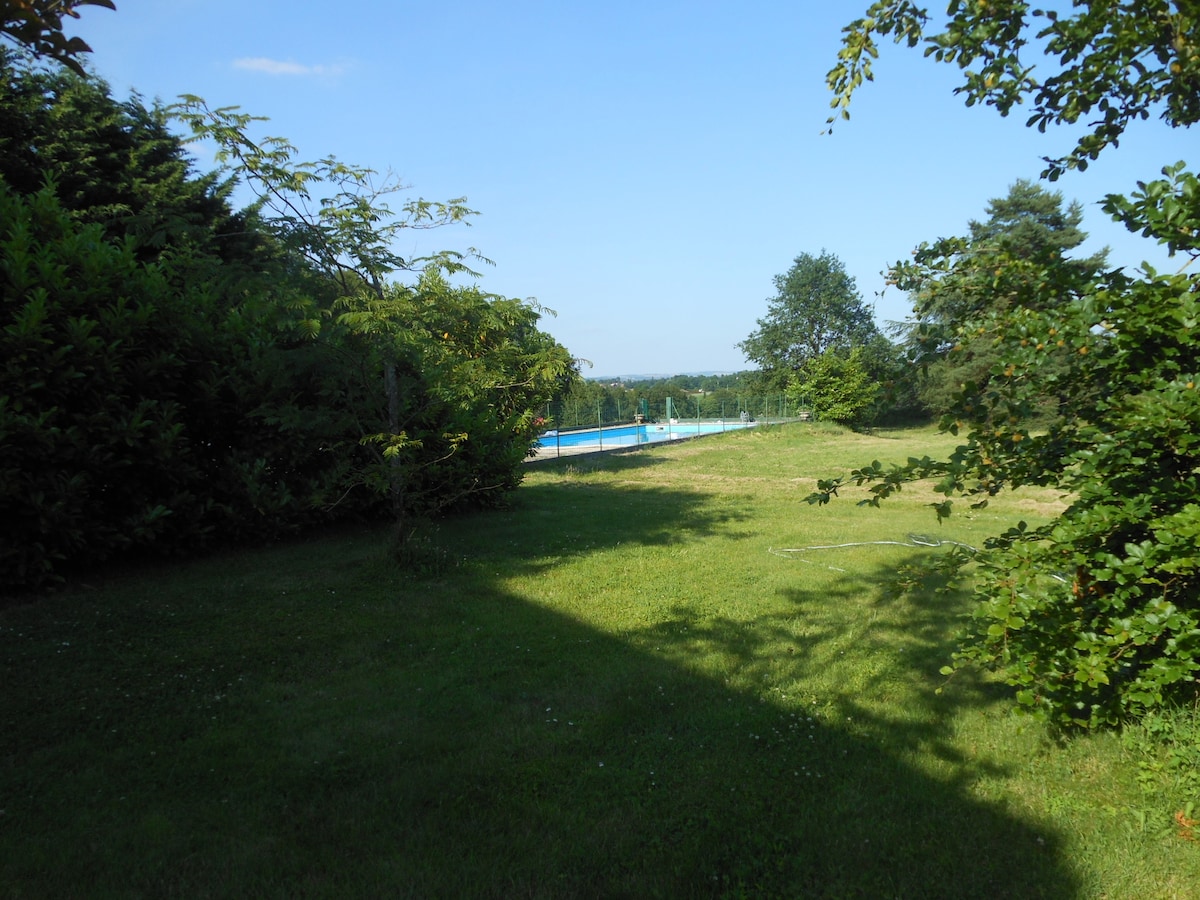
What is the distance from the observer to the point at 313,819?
→ 2.95m

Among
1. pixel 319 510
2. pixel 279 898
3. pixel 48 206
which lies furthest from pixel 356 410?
pixel 279 898

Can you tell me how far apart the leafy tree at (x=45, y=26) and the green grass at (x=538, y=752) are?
8.37ft

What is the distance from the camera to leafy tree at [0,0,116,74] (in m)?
1.59

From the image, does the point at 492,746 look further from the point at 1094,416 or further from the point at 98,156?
the point at 98,156

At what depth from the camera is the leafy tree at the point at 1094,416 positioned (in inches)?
104

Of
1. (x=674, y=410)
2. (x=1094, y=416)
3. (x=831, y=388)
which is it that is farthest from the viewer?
(x=674, y=410)

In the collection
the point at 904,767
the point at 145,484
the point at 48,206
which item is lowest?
the point at 904,767

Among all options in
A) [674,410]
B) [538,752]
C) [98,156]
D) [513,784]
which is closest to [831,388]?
[674,410]

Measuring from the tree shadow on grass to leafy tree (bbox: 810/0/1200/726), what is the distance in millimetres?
761

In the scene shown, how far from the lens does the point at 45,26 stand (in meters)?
1.67

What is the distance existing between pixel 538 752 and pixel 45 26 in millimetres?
3159

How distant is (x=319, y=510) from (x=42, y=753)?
16.6ft

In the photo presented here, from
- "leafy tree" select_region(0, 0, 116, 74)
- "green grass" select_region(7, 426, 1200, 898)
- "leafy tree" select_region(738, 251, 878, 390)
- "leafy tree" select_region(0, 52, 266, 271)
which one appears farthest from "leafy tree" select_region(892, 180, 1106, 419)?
"leafy tree" select_region(738, 251, 878, 390)

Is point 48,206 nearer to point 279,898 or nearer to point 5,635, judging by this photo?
point 5,635
